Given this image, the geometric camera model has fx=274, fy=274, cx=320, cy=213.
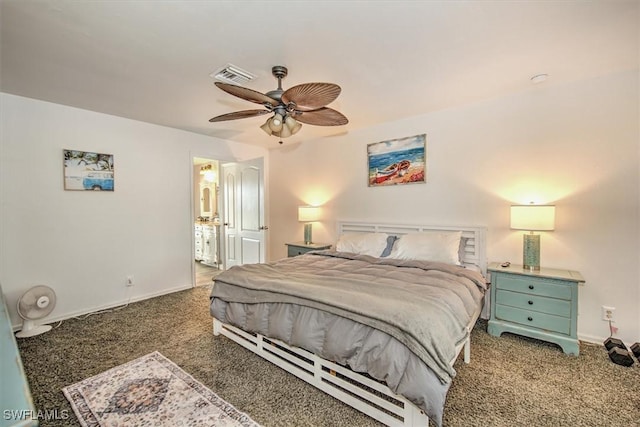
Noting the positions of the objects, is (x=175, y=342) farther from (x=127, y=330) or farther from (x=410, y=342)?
(x=410, y=342)

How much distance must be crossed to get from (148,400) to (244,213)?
312 cm

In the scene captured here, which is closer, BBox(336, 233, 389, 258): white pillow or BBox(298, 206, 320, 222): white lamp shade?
BBox(336, 233, 389, 258): white pillow

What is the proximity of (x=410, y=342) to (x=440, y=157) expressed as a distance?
8.37ft

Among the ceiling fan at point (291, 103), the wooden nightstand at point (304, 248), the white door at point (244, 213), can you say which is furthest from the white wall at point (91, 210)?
the ceiling fan at point (291, 103)

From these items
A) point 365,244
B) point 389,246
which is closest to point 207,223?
point 365,244

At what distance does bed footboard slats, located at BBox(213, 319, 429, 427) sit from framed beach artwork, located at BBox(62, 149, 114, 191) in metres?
2.54

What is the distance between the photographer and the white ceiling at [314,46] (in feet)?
5.41

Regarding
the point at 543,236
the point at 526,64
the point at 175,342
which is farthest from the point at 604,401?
the point at 175,342

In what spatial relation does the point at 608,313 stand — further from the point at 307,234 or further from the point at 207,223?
the point at 207,223

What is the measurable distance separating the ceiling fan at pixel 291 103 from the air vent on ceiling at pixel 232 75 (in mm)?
262

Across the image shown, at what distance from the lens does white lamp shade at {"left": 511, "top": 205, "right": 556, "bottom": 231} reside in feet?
8.08

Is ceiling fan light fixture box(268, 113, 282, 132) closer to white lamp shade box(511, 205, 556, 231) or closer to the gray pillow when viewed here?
the gray pillow

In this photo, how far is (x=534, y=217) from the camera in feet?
8.23

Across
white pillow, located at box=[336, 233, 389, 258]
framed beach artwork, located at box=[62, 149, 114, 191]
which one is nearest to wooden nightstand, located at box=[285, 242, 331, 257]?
white pillow, located at box=[336, 233, 389, 258]
